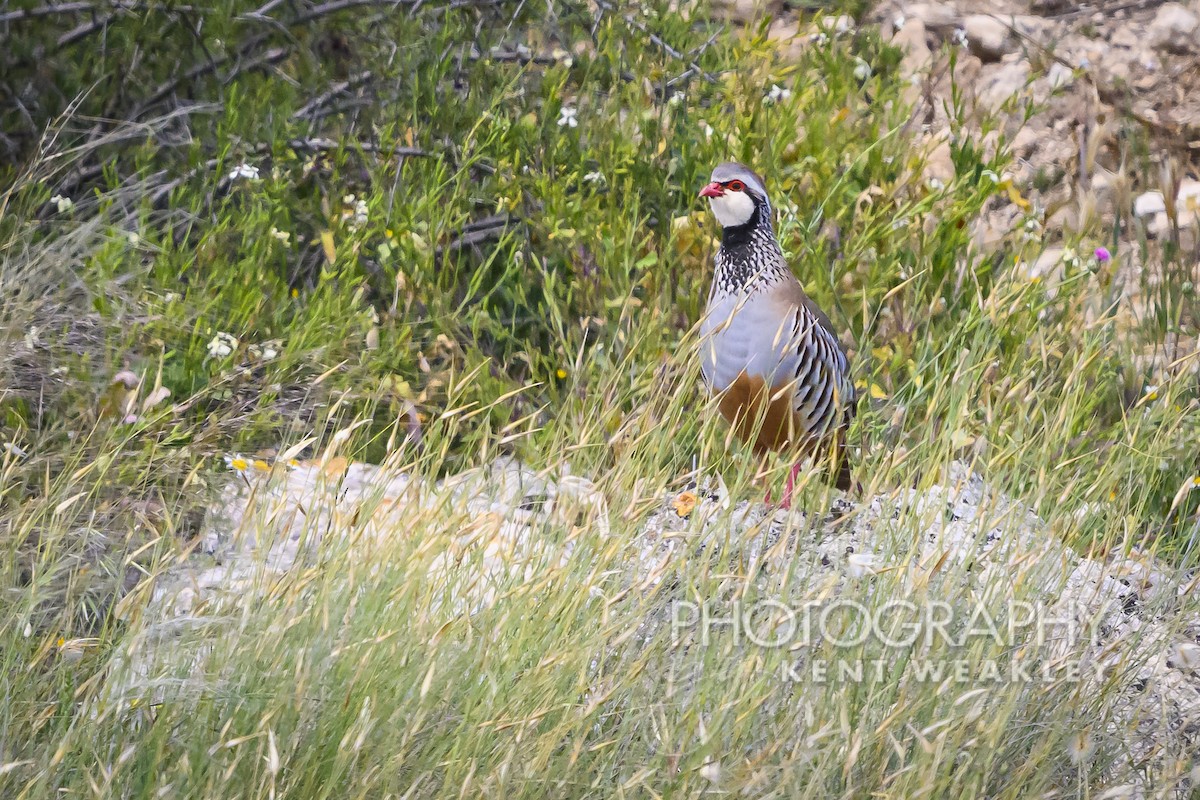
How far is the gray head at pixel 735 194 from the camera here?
Answer: 3760mm

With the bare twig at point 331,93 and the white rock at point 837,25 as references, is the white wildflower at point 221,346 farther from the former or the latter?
the white rock at point 837,25

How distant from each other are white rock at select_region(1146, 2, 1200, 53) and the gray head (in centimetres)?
336

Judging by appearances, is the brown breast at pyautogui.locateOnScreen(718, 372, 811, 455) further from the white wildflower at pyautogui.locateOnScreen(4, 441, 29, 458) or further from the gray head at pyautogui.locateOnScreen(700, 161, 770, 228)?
the white wildflower at pyautogui.locateOnScreen(4, 441, 29, 458)

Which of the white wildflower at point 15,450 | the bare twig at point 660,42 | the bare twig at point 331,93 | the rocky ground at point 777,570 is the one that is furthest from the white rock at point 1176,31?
the white wildflower at point 15,450

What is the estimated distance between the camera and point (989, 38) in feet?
20.4

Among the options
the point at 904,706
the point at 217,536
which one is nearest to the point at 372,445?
the point at 217,536

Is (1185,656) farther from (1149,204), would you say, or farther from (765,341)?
(1149,204)

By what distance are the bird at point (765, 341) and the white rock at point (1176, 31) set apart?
334 centimetres

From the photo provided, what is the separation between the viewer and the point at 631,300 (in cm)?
384

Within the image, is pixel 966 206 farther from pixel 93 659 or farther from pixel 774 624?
pixel 93 659

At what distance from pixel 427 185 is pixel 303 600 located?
208 centimetres

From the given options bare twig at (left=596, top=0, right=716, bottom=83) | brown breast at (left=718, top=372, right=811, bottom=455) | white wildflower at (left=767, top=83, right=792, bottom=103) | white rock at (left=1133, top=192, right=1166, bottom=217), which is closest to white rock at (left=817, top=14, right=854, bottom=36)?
white wildflower at (left=767, top=83, right=792, bottom=103)

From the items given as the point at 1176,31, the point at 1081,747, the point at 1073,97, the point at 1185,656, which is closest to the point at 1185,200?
the point at 1073,97

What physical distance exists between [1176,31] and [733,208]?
137 inches
